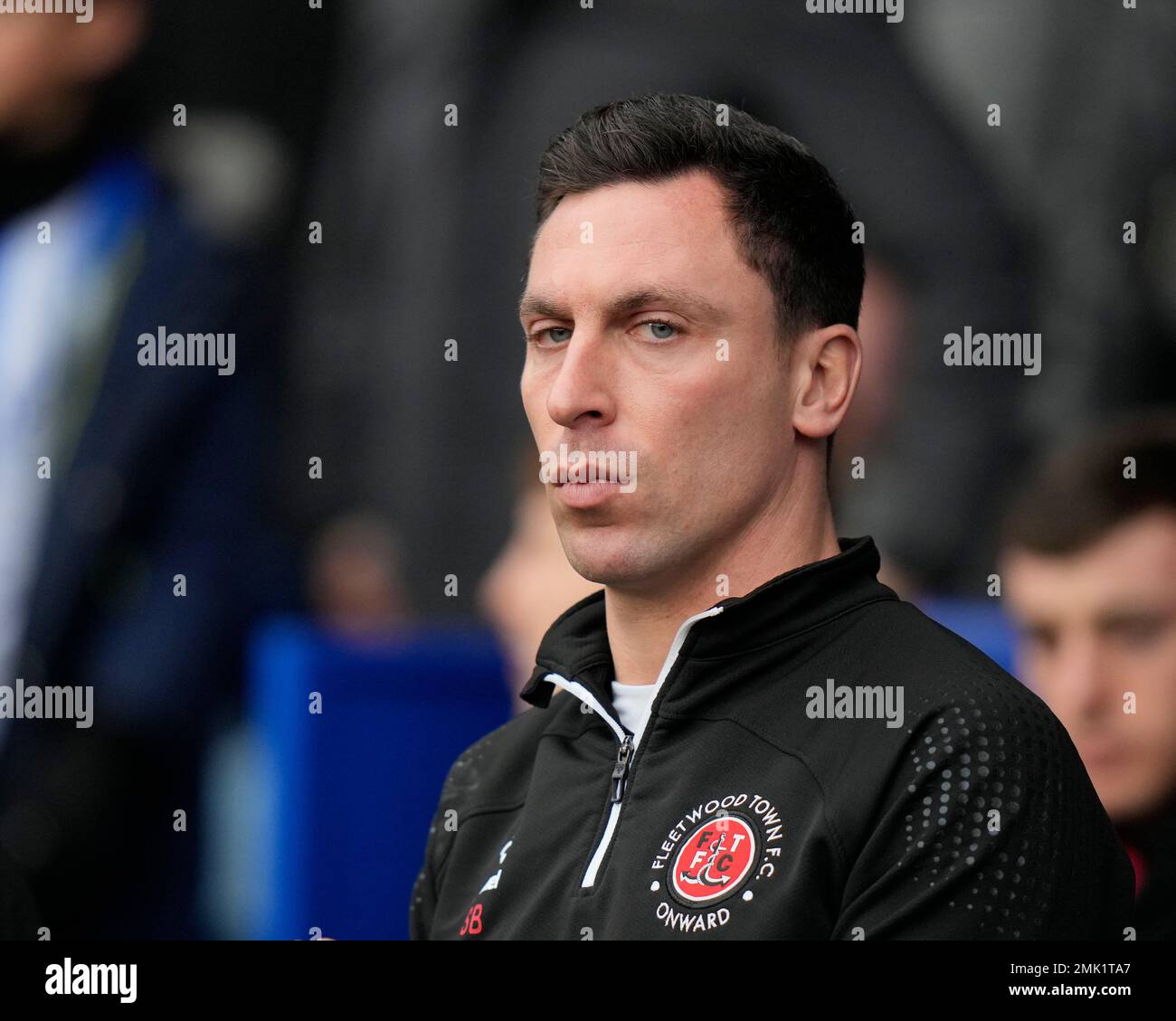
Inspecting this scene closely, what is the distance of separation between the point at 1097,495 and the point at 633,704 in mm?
1613

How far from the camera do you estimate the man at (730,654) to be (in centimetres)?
217

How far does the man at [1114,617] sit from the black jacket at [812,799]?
44.6 inches

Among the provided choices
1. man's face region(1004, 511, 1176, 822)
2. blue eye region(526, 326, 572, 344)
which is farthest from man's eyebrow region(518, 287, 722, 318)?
man's face region(1004, 511, 1176, 822)

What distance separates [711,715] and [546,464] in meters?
0.44

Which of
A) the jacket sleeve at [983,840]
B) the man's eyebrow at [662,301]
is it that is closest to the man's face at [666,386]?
the man's eyebrow at [662,301]

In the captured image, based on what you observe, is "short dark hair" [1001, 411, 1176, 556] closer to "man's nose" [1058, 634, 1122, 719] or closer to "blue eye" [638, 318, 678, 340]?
"man's nose" [1058, 634, 1122, 719]

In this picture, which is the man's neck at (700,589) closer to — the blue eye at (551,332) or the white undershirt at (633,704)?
the white undershirt at (633,704)

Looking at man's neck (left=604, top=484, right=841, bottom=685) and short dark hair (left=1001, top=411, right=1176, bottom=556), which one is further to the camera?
short dark hair (left=1001, top=411, right=1176, bottom=556)

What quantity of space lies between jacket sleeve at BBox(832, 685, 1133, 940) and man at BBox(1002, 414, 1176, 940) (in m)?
1.20

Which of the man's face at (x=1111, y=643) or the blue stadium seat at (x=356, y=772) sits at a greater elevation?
the man's face at (x=1111, y=643)

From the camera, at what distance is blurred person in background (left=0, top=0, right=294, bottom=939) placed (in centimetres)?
489

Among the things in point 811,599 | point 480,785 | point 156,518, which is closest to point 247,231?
point 156,518

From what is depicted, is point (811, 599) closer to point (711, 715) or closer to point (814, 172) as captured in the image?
point (711, 715)

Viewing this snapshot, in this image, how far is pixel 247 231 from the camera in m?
6.10
